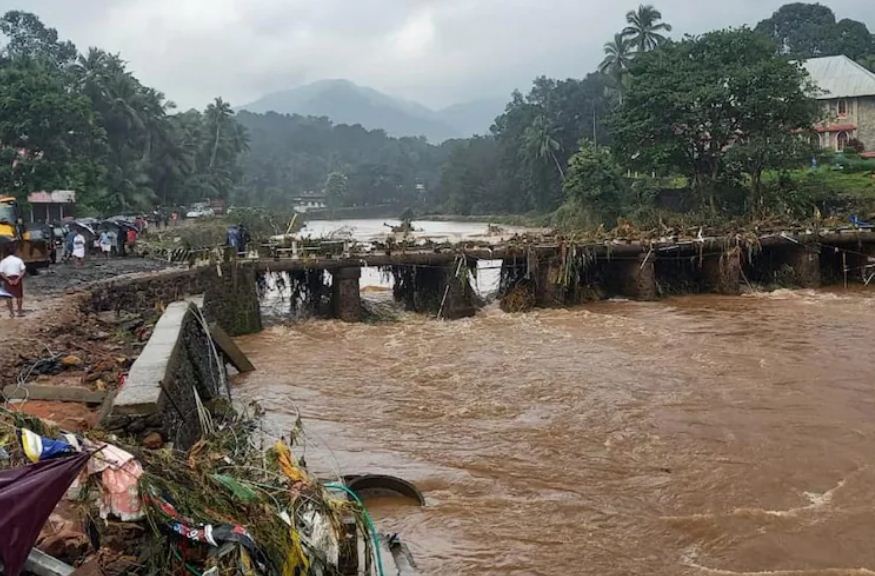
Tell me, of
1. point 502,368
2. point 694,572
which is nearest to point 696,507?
point 694,572

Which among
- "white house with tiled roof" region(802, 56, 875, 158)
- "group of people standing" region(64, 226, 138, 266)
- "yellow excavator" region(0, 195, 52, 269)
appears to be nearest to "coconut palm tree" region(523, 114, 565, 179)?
"white house with tiled roof" region(802, 56, 875, 158)

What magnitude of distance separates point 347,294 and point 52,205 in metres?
30.9

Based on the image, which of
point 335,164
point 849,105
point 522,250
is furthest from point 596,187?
point 335,164

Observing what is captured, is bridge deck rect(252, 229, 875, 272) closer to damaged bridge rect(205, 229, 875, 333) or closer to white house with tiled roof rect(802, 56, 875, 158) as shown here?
damaged bridge rect(205, 229, 875, 333)

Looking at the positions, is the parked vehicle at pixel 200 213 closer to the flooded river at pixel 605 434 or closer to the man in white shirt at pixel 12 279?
the flooded river at pixel 605 434

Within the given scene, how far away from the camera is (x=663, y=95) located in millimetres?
34219

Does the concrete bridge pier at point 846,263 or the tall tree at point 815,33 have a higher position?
the tall tree at point 815,33

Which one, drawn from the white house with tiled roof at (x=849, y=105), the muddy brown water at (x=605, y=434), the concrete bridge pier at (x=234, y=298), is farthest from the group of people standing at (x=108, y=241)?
the white house with tiled roof at (x=849, y=105)

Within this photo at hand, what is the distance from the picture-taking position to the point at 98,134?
143 feet

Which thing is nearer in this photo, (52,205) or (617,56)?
(52,205)

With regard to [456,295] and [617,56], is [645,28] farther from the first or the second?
[456,295]

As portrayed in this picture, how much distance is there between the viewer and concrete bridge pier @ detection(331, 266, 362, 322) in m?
21.7

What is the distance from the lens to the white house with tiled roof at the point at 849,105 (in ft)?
161

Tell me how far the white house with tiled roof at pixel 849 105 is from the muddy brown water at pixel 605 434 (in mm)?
34469
